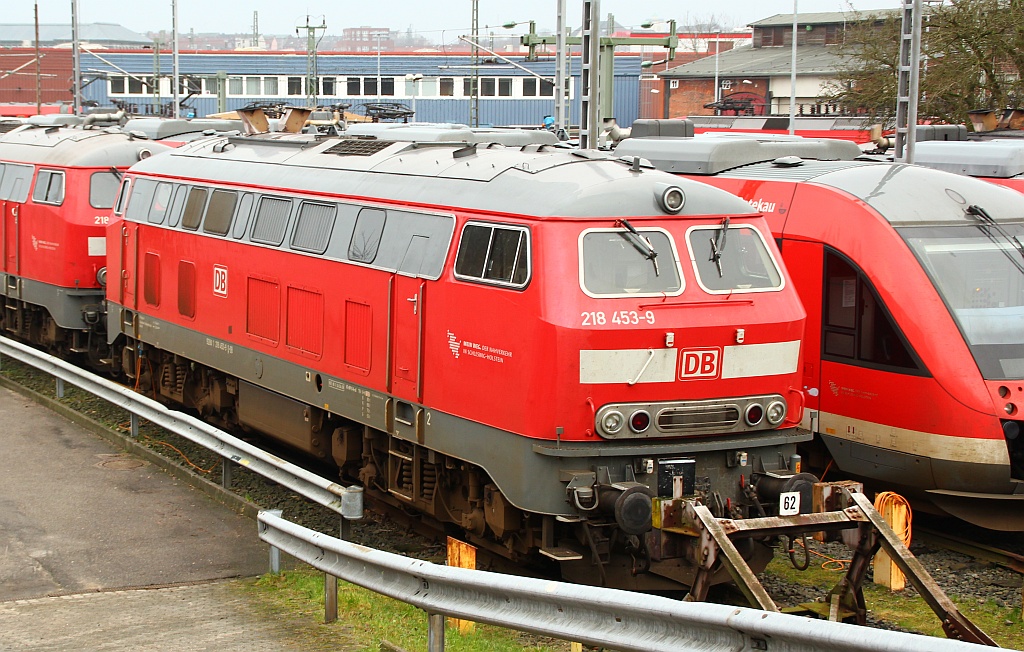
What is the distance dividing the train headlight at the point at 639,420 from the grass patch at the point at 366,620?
5.01 feet

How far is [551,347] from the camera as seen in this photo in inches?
342

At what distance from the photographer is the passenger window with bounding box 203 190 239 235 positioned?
1346cm

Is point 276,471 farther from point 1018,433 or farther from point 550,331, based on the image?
point 1018,433

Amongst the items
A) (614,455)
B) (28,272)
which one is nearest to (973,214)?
(614,455)

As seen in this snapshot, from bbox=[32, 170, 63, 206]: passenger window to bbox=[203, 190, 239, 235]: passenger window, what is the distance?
5.92 metres

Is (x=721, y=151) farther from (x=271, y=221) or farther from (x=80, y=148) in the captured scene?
(x=80, y=148)

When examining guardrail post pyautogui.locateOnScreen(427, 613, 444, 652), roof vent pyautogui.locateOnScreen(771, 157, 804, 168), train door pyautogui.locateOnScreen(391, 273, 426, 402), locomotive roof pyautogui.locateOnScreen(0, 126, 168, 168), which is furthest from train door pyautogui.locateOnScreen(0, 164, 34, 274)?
guardrail post pyautogui.locateOnScreen(427, 613, 444, 652)

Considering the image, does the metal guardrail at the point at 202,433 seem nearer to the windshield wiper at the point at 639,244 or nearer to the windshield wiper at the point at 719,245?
the windshield wiper at the point at 639,244

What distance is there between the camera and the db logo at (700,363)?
900 cm

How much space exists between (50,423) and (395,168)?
19.6 feet

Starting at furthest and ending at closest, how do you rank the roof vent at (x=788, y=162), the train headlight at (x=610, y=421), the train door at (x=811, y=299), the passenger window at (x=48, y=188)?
the passenger window at (x=48, y=188)
the roof vent at (x=788, y=162)
the train door at (x=811, y=299)
the train headlight at (x=610, y=421)

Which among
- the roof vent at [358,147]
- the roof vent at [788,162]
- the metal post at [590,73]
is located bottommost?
the roof vent at [788,162]

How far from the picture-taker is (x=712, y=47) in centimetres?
10588

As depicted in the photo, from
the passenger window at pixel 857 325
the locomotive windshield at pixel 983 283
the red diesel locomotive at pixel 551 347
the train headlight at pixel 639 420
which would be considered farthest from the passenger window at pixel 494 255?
the locomotive windshield at pixel 983 283
